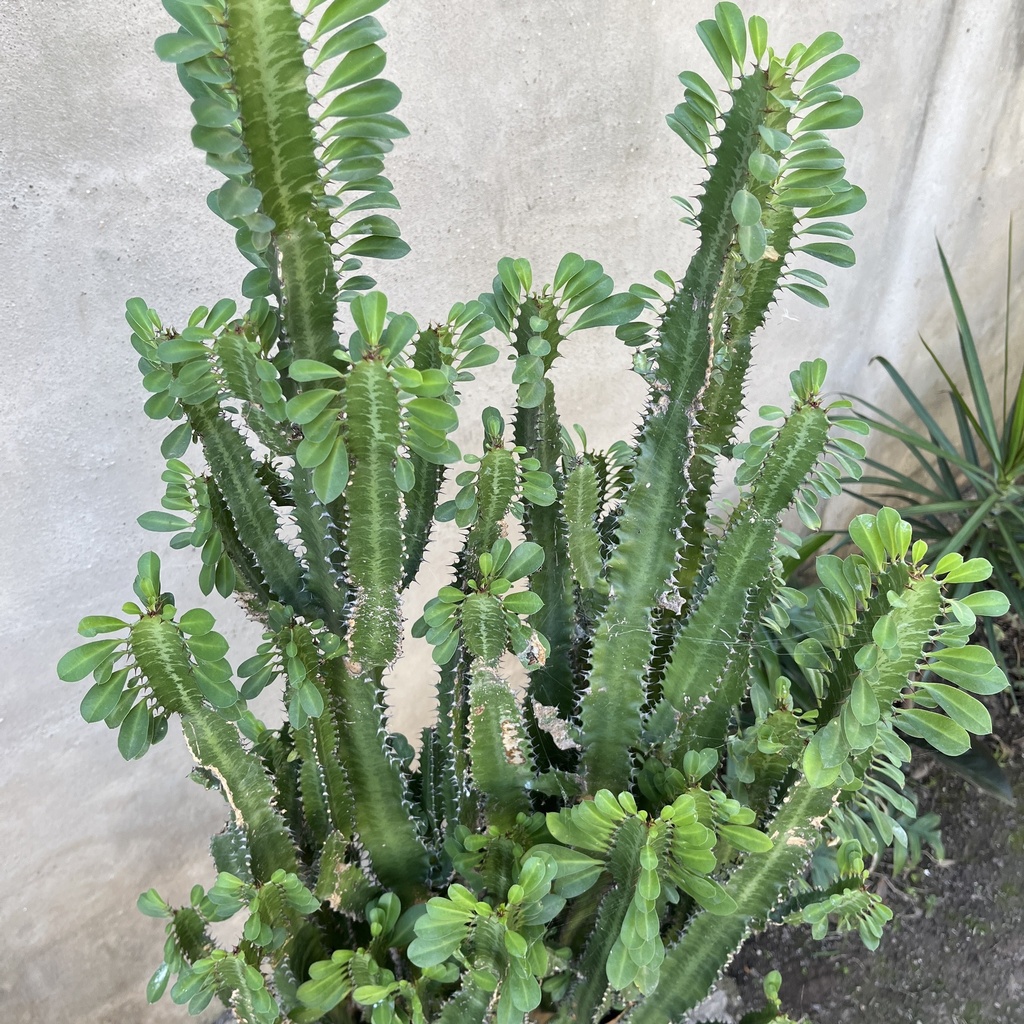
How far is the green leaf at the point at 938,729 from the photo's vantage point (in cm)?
59

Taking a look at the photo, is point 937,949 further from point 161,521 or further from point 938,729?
point 161,521

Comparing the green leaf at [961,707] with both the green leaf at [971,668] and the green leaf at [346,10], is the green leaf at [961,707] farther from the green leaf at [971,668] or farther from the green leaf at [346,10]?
the green leaf at [346,10]

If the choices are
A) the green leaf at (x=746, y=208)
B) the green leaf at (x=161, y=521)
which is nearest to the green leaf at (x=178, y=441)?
the green leaf at (x=161, y=521)

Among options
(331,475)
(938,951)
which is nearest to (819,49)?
(331,475)

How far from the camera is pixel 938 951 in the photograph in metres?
1.65

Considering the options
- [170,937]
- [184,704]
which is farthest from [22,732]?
[184,704]

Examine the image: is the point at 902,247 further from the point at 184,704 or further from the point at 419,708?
the point at 184,704

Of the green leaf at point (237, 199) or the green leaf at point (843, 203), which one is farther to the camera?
the green leaf at point (843, 203)

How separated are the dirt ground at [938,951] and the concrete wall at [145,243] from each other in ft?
3.04

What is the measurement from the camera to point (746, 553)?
0.72 metres

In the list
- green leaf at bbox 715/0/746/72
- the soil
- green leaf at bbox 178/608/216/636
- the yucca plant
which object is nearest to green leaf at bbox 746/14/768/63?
green leaf at bbox 715/0/746/72

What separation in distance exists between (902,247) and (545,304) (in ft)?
5.30

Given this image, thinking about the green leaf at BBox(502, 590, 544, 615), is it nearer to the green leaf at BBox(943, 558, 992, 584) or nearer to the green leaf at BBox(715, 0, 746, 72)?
the green leaf at BBox(943, 558, 992, 584)

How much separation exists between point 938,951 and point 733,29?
1.77m
